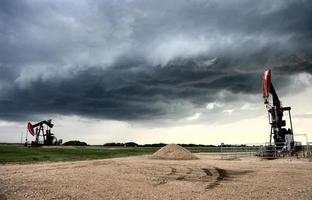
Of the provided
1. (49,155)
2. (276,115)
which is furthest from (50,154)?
(276,115)

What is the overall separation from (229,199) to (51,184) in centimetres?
738

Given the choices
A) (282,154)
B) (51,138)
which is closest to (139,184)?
(282,154)

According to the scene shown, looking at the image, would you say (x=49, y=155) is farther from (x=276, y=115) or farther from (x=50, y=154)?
(x=276, y=115)

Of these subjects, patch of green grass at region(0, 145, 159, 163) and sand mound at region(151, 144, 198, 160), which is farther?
sand mound at region(151, 144, 198, 160)

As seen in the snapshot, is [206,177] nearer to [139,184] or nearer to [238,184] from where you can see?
[238,184]

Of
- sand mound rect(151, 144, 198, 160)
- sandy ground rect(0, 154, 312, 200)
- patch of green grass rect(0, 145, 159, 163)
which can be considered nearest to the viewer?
A: sandy ground rect(0, 154, 312, 200)

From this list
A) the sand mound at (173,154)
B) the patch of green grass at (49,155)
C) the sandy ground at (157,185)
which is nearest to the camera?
the sandy ground at (157,185)

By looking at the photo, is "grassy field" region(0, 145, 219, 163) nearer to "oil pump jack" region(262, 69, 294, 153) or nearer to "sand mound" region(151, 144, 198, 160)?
"sand mound" region(151, 144, 198, 160)

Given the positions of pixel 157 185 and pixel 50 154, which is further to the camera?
pixel 50 154

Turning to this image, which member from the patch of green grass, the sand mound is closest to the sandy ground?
the sand mound

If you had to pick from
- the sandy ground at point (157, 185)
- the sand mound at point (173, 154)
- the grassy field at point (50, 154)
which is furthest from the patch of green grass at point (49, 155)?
the sandy ground at point (157, 185)

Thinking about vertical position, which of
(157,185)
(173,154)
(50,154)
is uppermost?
(50,154)

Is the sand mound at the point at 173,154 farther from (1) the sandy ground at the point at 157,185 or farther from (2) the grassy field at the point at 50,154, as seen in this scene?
(1) the sandy ground at the point at 157,185

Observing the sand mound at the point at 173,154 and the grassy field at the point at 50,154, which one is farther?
the sand mound at the point at 173,154
